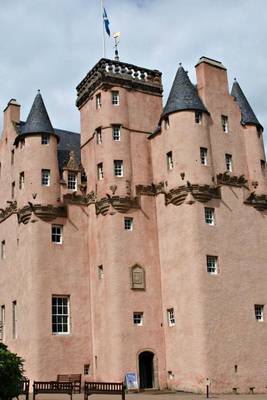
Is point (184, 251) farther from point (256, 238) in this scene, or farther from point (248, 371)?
point (248, 371)

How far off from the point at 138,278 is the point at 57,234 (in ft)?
22.5

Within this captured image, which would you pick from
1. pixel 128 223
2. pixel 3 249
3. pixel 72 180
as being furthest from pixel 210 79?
pixel 3 249

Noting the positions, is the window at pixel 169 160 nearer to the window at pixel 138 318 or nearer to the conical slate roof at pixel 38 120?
the conical slate roof at pixel 38 120

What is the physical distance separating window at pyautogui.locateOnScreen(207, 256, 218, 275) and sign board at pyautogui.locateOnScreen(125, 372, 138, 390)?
850 cm

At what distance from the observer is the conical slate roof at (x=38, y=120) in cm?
4458

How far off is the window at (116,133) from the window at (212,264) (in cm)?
1152

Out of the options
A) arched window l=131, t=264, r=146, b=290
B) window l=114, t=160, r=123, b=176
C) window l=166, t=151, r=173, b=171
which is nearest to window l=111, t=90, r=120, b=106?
window l=114, t=160, r=123, b=176

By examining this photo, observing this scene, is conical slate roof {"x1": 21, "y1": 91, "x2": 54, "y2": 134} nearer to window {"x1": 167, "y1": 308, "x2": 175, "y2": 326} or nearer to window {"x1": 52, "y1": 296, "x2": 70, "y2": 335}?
window {"x1": 52, "y1": 296, "x2": 70, "y2": 335}

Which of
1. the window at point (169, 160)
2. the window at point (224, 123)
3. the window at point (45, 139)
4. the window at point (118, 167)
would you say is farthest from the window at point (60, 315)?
the window at point (224, 123)

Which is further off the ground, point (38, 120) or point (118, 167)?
point (38, 120)

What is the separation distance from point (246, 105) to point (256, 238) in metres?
11.0

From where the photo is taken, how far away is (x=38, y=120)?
45094mm

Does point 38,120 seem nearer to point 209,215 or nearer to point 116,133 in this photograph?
point 116,133

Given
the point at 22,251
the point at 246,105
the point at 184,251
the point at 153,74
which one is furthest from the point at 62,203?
the point at 246,105
